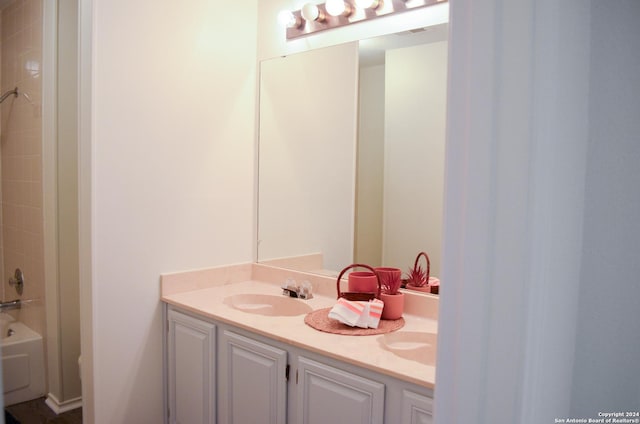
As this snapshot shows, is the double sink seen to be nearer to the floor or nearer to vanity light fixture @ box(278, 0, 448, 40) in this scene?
the floor

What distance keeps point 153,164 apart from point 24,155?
1.35 meters

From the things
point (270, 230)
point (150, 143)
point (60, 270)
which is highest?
point (150, 143)

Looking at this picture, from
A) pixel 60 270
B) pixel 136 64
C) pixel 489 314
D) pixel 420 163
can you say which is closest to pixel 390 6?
pixel 420 163

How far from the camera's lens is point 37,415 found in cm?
258

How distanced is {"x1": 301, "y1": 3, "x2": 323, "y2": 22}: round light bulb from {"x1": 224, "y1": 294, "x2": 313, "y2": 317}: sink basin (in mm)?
1391

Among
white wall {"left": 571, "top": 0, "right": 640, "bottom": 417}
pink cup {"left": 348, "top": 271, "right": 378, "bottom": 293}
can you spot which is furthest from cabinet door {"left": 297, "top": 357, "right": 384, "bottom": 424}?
white wall {"left": 571, "top": 0, "right": 640, "bottom": 417}

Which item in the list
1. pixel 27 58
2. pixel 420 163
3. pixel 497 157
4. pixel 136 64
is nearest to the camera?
pixel 497 157

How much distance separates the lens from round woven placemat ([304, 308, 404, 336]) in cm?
166

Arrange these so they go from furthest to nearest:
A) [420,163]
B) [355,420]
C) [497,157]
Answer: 1. [420,163]
2. [355,420]
3. [497,157]

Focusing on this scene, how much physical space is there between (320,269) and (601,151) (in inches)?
75.3

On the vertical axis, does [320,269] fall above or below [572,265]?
below

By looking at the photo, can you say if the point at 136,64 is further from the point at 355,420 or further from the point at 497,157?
the point at 497,157

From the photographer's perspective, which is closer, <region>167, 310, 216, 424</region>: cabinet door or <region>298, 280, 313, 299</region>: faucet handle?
<region>167, 310, 216, 424</region>: cabinet door

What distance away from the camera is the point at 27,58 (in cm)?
286
